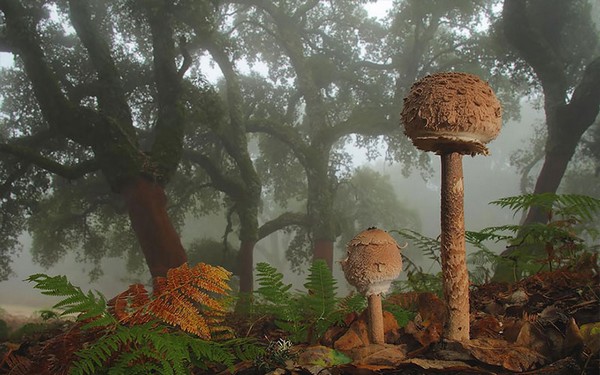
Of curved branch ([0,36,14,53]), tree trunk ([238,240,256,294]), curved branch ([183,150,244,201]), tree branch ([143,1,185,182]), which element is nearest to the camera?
tree branch ([143,1,185,182])

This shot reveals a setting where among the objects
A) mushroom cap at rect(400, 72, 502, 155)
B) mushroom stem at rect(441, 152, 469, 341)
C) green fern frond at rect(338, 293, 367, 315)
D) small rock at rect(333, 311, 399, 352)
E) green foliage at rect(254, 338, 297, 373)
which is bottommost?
green foliage at rect(254, 338, 297, 373)

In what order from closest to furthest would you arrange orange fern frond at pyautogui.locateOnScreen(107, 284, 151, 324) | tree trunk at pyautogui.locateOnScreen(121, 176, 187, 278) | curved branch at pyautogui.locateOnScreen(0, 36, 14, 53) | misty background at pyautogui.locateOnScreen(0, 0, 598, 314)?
orange fern frond at pyautogui.locateOnScreen(107, 284, 151, 324)
tree trunk at pyautogui.locateOnScreen(121, 176, 187, 278)
curved branch at pyautogui.locateOnScreen(0, 36, 14, 53)
misty background at pyautogui.locateOnScreen(0, 0, 598, 314)

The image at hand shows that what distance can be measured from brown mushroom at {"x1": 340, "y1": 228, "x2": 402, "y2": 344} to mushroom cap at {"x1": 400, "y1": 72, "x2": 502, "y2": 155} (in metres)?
0.42

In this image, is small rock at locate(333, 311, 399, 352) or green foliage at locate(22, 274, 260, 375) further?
small rock at locate(333, 311, 399, 352)

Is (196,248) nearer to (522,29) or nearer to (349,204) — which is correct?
(349,204)

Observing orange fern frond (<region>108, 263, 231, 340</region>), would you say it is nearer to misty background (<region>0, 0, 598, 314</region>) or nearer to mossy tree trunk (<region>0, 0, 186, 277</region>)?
mossy tree trunk (<region>0, 0, 186, 277</region>)

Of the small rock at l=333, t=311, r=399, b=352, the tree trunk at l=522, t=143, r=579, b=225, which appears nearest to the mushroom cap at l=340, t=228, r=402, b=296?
the small rock at l=333, t=311, r=399, b=352

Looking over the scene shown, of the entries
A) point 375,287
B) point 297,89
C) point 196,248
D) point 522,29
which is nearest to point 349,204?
point 297,89

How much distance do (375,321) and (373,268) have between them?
0.19 m

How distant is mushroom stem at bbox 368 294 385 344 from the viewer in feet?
4.57

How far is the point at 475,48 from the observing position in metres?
15.5

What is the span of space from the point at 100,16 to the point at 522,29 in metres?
14.7

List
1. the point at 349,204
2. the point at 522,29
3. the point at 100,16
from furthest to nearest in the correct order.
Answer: the point at 349,204
the point at 100,16
the point at 522,29

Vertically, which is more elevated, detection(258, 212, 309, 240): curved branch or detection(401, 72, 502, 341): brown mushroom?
detection(258, 212, 309, 240): curved branch
